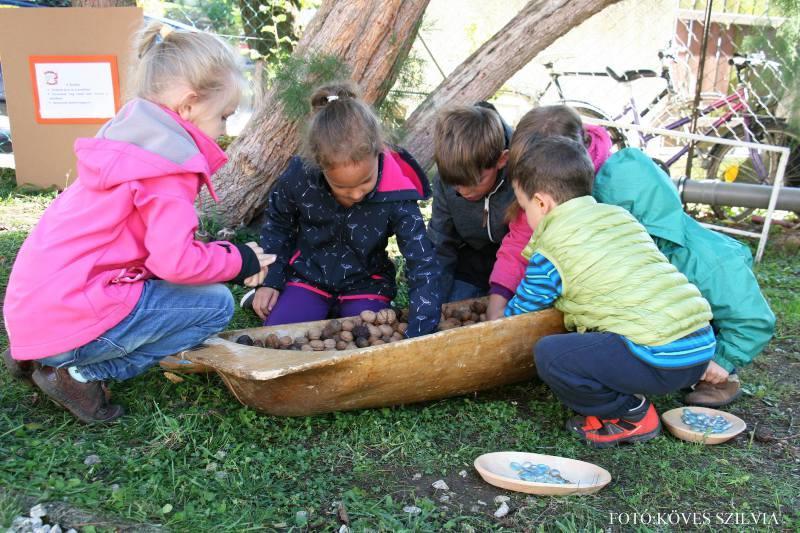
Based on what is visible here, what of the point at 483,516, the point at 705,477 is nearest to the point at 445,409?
the point at 483,516

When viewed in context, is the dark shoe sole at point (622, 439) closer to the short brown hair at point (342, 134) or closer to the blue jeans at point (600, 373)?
the blue jeans at point (600, 373)

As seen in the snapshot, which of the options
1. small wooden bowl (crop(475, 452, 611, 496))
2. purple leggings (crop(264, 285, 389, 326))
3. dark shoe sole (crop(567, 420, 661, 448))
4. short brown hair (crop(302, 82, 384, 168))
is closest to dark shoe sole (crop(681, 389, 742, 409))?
dark shoe sole (crop(567, 420, 661, 448))

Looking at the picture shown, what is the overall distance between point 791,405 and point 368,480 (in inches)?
72.9

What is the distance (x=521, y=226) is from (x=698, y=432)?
1114mm

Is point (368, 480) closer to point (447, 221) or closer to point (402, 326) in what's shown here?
point (402, 326)

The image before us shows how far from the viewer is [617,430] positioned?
2.66 meters

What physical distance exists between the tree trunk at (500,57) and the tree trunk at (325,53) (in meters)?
0.34

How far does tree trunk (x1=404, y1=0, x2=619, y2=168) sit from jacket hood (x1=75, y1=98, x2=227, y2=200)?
223cm

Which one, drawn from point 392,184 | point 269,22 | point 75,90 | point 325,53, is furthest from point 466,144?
point 269,22

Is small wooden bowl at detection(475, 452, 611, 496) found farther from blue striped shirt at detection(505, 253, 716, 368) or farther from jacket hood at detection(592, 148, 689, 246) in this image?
jacket hood at detection(592, 148, 689, 246)

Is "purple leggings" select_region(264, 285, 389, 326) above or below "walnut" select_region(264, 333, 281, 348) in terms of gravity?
below

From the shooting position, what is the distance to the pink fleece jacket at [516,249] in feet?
10.6

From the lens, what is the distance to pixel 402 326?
3246 millimetres

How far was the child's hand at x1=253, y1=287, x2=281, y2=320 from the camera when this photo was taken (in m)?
3.49
